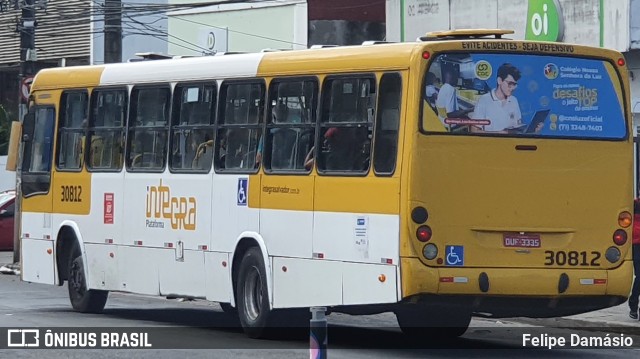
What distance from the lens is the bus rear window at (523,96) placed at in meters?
13.9

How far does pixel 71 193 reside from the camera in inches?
769

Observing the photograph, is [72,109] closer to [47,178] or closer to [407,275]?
[47,178]

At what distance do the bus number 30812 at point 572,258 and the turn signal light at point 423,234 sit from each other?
1.19 m

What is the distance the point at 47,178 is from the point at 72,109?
3.47ft

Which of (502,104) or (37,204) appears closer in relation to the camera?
(502,104)

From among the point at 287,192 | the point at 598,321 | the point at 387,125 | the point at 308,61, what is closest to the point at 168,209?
the point at 287,192

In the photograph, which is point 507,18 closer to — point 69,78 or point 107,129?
point 69,78

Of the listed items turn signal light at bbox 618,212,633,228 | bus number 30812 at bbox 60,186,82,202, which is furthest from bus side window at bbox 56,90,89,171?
turn signal light at bbox 618,212,633,228

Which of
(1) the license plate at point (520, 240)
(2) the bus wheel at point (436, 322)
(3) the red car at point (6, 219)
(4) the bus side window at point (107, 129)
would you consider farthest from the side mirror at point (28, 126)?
(3) the red car at point (6, 219)

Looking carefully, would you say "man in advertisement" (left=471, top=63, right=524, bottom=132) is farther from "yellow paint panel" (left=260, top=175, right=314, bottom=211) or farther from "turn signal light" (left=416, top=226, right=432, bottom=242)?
"yellow paint panel" (left=260, top=175, right=314, bottom=211)

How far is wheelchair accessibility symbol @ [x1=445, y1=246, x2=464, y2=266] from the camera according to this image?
13742 millimetres

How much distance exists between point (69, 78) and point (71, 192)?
1.51 meters

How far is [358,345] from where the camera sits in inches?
620

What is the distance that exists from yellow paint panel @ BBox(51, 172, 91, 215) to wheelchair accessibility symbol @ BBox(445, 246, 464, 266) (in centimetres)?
678
